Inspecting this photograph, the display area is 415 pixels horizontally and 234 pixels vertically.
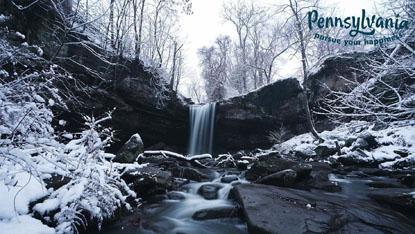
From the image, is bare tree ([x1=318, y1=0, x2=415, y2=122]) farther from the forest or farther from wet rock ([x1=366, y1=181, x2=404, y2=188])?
wet rock ([x1=366, y1=181, x2=404, y2=188])

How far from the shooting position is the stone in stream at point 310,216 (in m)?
2.42

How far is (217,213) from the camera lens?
368 cm

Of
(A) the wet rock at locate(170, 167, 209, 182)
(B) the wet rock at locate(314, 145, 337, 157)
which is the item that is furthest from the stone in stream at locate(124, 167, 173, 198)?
(B) the wet rock at locate(314, 145, 337, 157)

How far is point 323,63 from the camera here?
581 inches

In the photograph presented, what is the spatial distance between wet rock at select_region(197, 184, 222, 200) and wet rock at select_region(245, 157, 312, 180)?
1.38m

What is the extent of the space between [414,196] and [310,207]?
2.06m

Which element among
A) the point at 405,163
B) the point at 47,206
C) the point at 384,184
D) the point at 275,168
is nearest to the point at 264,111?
the point at 405,163

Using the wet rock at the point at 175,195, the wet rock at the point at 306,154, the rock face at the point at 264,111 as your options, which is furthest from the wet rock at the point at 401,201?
the rock face at the point at 264,111

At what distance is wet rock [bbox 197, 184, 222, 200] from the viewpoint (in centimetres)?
497

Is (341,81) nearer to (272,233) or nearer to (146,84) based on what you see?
(146,84)

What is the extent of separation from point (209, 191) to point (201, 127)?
10.8 metres

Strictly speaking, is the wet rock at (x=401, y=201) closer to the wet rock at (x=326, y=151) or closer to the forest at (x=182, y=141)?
the forest at (x=182, y=141)

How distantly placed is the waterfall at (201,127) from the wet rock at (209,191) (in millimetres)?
10372

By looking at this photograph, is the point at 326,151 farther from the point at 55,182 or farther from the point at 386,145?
the point at 55,182
